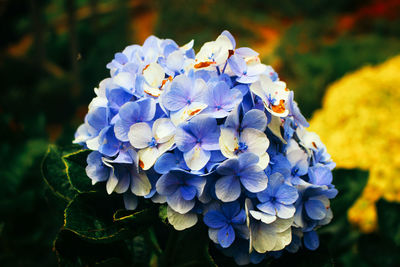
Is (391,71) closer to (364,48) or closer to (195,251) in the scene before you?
(195,251)

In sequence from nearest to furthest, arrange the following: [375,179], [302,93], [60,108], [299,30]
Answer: [375,179] < [302,93] < [60,108] < [299,30]

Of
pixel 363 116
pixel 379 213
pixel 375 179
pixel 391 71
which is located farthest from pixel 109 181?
pixel 391 71

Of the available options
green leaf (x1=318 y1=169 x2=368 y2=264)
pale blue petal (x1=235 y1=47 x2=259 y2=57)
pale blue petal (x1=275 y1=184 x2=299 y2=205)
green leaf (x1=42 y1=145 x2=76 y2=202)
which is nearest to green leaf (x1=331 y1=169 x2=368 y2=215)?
green leaf (x1=318 y1=169 x2=368 y2=264)

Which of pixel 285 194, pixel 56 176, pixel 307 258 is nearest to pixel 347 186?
pixel 307 258

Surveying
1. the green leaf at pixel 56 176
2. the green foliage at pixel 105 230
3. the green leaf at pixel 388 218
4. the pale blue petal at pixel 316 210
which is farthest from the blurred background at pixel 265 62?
the pale blue petal at pixel 316 210

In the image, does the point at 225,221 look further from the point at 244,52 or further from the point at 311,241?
the point at 244,52

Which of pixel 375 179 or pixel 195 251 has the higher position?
pixel 195 251

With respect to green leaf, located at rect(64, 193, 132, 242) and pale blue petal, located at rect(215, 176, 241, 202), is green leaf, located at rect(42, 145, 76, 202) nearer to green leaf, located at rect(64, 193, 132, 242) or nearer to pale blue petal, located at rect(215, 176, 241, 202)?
green leaf, located at rect(64, 193, 132, 242)
